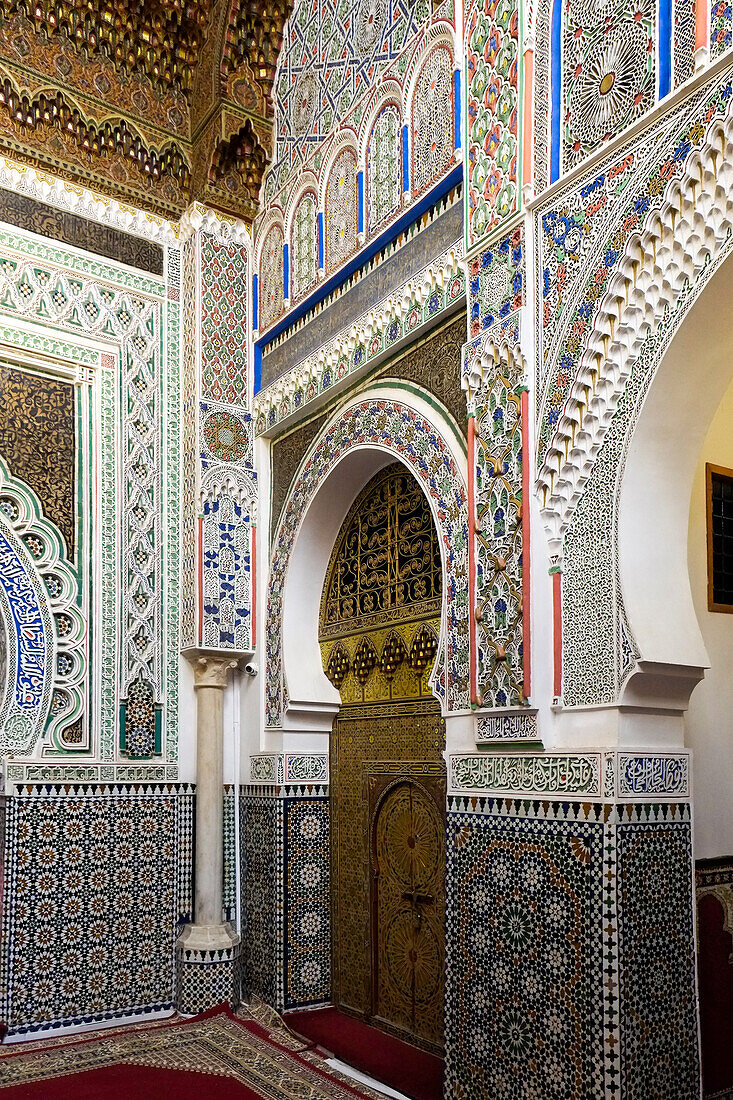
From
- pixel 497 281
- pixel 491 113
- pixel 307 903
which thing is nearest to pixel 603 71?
pixel 491 113

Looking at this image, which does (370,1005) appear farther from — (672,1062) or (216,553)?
(216,553)

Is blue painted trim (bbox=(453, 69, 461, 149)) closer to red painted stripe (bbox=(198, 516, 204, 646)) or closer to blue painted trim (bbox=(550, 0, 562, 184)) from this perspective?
blue painted trim (bbox=(550, 0, 562, 184))

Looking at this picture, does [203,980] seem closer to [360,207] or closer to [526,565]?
[526,565]

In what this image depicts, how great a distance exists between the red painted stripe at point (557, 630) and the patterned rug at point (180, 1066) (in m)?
1.59

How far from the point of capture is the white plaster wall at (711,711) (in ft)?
9.57

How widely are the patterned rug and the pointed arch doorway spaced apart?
1.23 feet

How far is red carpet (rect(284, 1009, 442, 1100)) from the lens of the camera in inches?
125

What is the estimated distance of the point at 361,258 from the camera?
3.69 meters

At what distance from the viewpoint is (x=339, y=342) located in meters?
3.78

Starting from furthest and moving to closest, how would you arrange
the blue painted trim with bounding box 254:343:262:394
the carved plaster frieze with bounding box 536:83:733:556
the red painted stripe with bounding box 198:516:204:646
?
the blue painted trim with bounding box 254:343:262:394 < the red painted stripe with bounding box 198:516:204:646 < the carved plaster frieze with bounding box 536:83:733:556

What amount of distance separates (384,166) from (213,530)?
168 centimetres

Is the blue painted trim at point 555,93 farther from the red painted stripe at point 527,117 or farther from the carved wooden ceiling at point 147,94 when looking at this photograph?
the carved wooden ceiling at point 147,94

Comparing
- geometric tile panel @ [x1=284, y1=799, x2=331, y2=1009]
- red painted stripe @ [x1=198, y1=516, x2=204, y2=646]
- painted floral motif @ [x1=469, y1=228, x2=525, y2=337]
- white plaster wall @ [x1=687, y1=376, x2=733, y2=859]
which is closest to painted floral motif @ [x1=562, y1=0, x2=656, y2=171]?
painted floral motif @ [x1=469, y1=228, x2=525, y2=337]

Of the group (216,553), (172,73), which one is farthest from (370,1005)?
(172,73)
